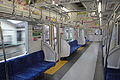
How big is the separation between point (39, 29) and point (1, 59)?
1.69 m

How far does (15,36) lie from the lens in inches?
140

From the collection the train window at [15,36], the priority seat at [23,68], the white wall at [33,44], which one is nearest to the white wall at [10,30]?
the train window at [15,36]

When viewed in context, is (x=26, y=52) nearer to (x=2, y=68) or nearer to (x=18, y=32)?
(x=18, y=32)

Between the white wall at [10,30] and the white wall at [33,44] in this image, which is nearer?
the white wall at [10,30]

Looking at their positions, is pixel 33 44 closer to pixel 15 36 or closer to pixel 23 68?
pixel 15 36

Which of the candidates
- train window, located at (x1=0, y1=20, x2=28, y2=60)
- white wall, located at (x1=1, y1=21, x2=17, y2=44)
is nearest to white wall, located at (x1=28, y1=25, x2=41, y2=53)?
train window, located at (x1=0, y1=20, x2=28, y2=60)

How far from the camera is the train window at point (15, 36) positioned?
3242 mm

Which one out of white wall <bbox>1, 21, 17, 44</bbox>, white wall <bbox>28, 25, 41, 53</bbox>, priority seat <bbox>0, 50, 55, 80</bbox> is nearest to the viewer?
priority seat <bbox>0, 50, 55, 80</bbox>

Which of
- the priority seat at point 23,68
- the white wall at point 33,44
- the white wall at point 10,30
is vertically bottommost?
the priority seat at point 23,68

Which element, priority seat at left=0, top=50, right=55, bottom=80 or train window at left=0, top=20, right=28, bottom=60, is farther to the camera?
train window at left=0, top=20, right=28, bottom=60

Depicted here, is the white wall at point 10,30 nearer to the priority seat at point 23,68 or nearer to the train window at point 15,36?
the train window at point 15,36

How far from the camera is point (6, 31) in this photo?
329 centimetres

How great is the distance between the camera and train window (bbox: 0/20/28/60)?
3242 mm

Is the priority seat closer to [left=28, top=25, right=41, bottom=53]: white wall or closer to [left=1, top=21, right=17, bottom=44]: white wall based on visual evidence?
[left=28, top=25, right=41, bottom=53]: white wall
